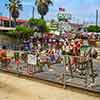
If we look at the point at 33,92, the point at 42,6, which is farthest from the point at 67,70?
the point at 42,6

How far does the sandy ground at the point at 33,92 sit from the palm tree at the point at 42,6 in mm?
51120

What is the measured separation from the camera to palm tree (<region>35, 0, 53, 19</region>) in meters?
64.6

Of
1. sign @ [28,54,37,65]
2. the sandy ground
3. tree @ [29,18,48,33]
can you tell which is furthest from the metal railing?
tree @ [29,18,48,33]

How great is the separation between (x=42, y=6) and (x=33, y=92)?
53595 millimetres

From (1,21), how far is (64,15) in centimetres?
1539

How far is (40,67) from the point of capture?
45.9ft

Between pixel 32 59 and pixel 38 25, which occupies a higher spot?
pixel 38 25

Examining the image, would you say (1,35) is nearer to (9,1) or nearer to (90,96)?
(9,1)

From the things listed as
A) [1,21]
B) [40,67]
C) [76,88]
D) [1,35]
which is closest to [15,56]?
[40,67]

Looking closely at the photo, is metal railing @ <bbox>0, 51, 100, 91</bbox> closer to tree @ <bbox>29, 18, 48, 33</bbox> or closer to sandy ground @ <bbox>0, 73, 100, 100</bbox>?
sandy ground @ <bbox>0, 73, 100, 100</bbox>

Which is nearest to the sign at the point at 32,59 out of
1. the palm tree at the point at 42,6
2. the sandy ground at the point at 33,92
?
the sandy ground at the point at 33,92

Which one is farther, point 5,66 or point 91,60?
point 5,66

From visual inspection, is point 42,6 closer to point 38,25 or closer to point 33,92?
point 38,25

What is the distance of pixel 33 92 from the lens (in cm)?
1191
